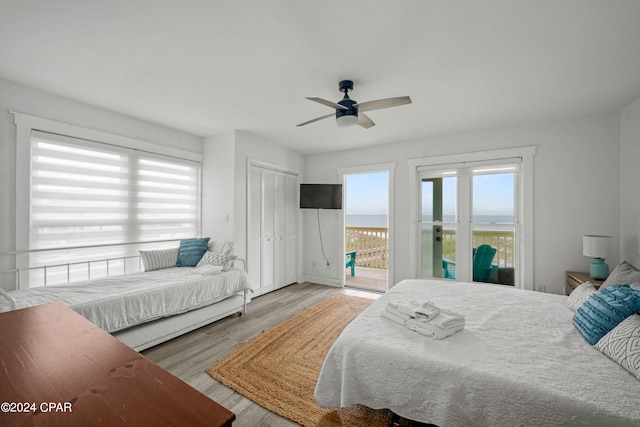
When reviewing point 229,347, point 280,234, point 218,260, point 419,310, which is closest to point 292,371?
point 229,347

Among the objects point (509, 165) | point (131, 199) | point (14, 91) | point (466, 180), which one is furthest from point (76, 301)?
point (509, 165)

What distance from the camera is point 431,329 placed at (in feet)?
5.56

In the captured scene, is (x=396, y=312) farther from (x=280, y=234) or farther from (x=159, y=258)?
(x=280, y=234)

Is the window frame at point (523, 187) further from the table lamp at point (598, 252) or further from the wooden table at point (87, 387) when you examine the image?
the wooden table at point (87, 387)

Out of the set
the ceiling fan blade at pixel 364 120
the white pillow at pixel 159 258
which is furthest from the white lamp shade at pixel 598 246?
the white pillow at pixel 159 258

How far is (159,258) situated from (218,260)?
725 millimetres

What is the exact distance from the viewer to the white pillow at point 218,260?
3.51 metres

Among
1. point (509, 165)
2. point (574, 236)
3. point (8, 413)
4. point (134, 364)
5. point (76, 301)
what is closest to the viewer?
point (8, 413)

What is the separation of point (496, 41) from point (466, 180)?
2487mm

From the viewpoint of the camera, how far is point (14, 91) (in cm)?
259

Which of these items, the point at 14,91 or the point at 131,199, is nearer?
the point at 14,91

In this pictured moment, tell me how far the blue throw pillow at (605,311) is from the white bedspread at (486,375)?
0.07 metres

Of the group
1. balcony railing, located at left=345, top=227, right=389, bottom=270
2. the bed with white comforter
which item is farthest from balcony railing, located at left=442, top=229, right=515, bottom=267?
the bed with white comforter

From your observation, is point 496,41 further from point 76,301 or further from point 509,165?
point 76,301
